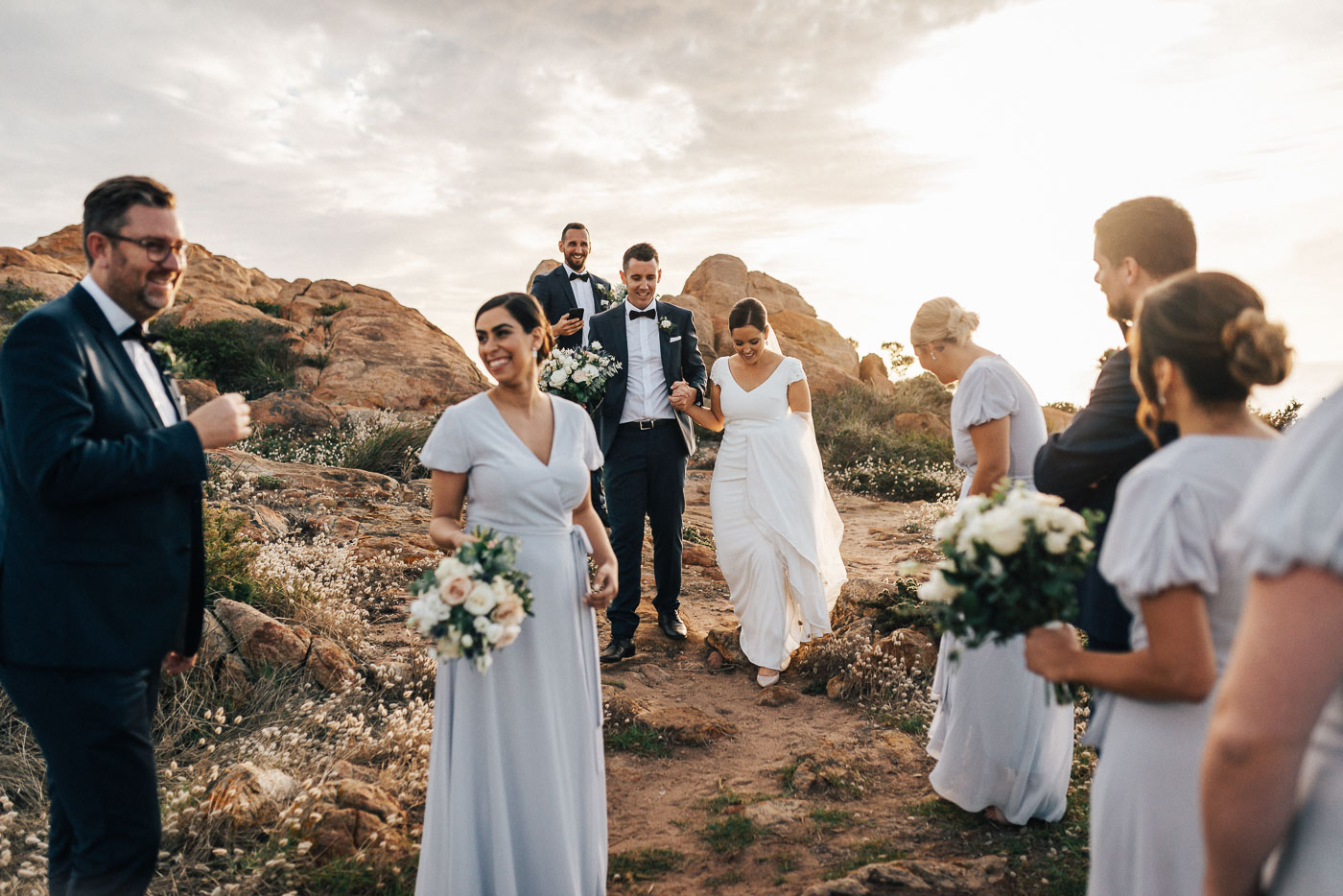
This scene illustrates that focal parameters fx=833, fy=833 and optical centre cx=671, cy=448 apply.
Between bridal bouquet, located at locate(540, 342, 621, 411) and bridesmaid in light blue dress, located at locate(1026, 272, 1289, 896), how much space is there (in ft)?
14.8

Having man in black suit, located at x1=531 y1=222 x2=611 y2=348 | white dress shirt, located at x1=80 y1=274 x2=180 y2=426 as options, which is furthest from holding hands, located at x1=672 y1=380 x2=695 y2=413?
white dress shirt, located at x1=80 y1=274 x2=180 y2=426

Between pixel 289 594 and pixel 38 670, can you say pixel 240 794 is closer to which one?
pixel 38 670

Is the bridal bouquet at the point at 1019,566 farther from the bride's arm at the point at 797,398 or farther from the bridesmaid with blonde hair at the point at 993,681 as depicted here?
the bride's arm at the point at 797,398

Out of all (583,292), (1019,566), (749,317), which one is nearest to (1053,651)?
(1019,566)

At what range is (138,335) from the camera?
2.55 metres

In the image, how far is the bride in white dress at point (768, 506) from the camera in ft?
19.9

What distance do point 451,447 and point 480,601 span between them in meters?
0.70

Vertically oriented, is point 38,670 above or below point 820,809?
above

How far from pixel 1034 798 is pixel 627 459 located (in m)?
3.61

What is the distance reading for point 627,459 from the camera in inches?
253

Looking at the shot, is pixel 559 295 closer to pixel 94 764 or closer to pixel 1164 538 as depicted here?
pixel 94 764

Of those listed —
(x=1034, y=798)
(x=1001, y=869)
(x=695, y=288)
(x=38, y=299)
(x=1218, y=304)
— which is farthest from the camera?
(x=695, y=288)

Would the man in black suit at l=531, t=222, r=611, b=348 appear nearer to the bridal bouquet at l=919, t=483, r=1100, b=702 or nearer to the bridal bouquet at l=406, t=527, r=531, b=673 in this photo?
the bridal bouquet at l=406, t=527, r=531, b=673

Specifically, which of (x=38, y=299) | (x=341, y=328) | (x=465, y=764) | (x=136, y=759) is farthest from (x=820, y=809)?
(x=38, y=299)
